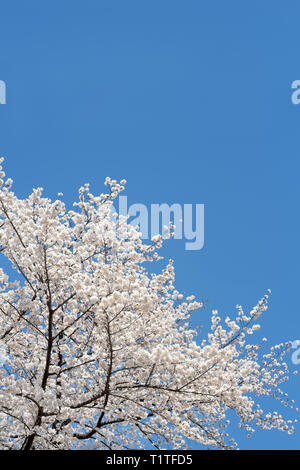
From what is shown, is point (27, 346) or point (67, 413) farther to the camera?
point (27, 346)

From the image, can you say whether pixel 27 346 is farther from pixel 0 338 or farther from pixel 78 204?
pixel 78 204

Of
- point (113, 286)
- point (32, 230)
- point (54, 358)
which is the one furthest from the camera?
point (54, 358)

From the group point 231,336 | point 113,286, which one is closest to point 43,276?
point 113,286

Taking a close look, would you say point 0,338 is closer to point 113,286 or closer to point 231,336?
point 113,286

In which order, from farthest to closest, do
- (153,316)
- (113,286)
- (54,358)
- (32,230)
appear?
(54,358) → (153,316) → (32,230) → (113,286)

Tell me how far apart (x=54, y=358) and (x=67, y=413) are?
209cm

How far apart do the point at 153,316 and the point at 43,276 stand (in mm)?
2136

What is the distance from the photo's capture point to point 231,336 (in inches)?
360

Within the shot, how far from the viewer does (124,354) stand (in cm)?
755

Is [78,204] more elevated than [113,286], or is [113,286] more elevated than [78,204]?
[78,204]

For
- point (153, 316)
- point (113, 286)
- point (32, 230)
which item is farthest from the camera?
point (153, 316)
